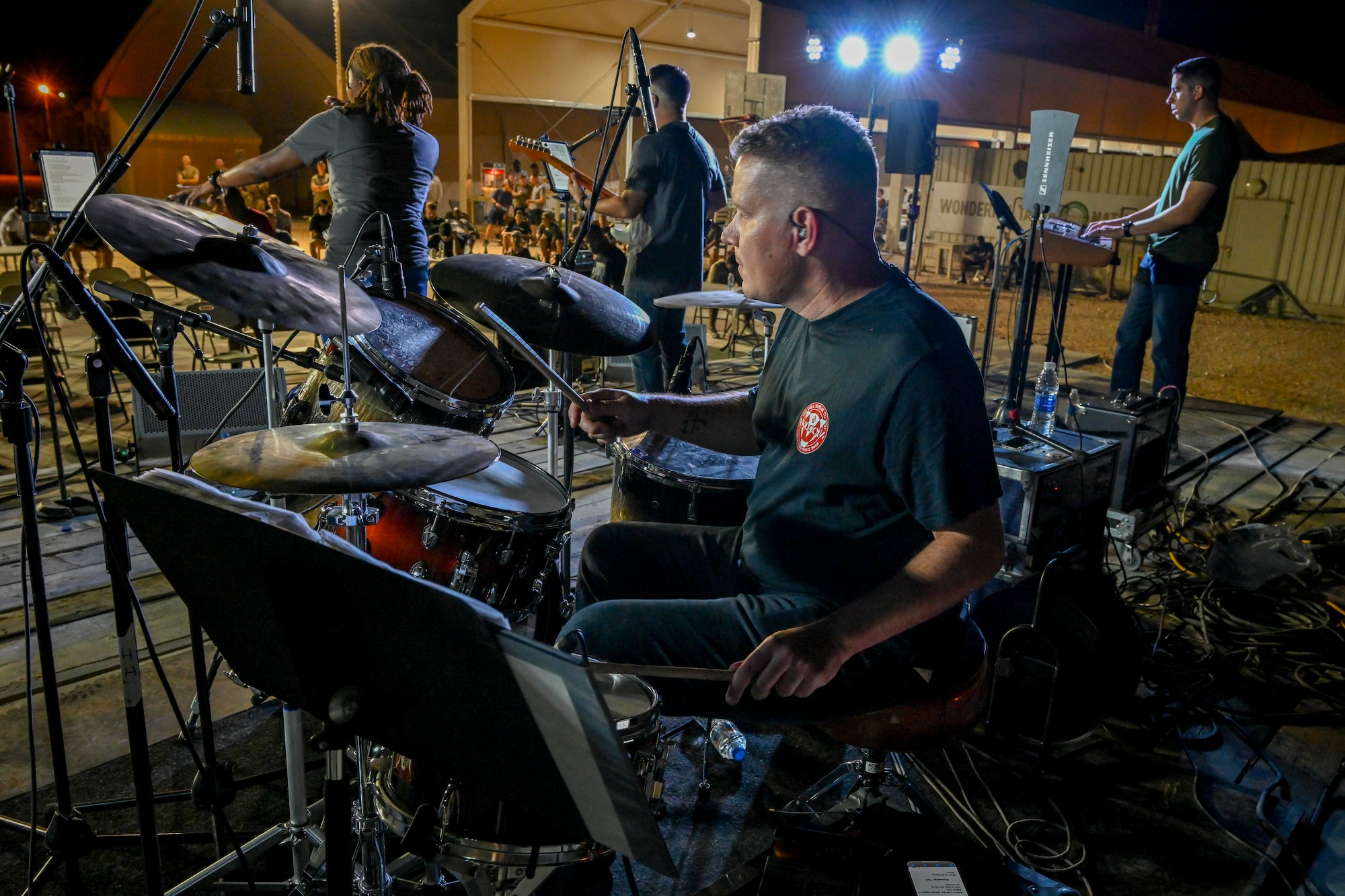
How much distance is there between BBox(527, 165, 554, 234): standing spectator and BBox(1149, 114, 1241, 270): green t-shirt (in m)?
9.62

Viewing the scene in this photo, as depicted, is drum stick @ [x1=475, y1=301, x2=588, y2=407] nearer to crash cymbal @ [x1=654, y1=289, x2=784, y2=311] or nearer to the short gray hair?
the short gray hair

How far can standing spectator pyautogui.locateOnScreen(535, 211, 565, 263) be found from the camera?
1212 centimetres

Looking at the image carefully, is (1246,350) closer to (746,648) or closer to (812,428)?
(812,428)

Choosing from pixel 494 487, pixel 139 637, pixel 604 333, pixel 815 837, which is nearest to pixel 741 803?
pixel 815 837

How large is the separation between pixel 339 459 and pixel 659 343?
11.5 feet

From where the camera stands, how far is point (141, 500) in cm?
123

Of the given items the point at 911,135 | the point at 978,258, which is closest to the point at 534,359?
the point at 911,135

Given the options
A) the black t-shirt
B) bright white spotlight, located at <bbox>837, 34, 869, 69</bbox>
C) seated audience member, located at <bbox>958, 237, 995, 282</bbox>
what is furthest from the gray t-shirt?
seated audience member, located at <bbox>958, 237, 995, 282</bbox>

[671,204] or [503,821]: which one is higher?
[671,204]

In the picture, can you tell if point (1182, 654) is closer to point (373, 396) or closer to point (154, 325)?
point (373, 396)

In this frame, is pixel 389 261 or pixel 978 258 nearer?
pixel 389 261

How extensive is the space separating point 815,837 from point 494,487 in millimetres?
1206

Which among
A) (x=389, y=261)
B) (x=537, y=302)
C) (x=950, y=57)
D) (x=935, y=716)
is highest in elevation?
(x=950, y=57)

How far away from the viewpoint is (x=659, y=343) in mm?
5062
